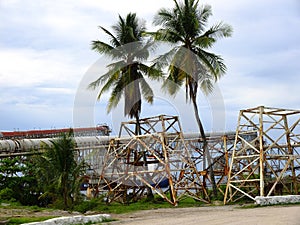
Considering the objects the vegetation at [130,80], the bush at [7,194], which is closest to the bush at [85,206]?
the vegetation at [130,80]

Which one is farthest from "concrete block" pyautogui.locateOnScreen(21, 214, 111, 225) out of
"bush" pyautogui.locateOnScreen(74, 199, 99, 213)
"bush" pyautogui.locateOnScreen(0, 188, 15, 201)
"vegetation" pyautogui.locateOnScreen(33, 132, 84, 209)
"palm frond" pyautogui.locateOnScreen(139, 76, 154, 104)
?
"palm frond" pyautogui.locateOnScreen(139, 76, 154, 104)

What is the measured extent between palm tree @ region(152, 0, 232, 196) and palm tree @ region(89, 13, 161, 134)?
188 centimetres

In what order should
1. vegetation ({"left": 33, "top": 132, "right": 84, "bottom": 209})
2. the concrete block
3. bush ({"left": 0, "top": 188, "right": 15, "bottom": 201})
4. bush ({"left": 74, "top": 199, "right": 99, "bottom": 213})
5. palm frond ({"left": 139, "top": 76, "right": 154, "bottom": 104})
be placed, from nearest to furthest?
the concrete block → bush ({"left": 74, "top": 199, "right": 99, "bottom": 213}) → vegetation ({"left": 33, "top": 132, "right": 84, "bottom": 209}) → bush ({"left": 0, "top": 188, "right": 15, "bottom": 201}) → palm frond ({"left": 139, "top": 76, "right": 154, "bottom": 104})

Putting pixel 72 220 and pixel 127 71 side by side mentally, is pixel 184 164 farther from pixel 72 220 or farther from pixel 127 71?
pixel 72 220

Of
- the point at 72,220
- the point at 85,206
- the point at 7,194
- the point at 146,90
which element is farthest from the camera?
the point at 146,90

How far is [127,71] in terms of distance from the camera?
30625 millimetres

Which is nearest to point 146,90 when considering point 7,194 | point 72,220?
point 7,194

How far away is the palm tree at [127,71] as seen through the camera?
3059 cm

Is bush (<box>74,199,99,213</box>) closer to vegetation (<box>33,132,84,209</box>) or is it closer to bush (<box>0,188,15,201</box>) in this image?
vegetation (<box>33,132,84,209</box>)

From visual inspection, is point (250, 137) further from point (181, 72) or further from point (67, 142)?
point (67, 142)

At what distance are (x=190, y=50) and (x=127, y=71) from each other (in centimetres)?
462

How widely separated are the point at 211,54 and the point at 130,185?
9648 mm

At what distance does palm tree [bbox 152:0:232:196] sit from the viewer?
28281 millimetres

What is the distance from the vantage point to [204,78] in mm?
28812
